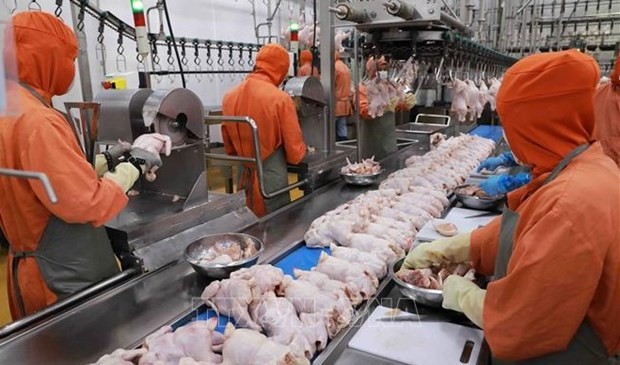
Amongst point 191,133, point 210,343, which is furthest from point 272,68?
point 210,343

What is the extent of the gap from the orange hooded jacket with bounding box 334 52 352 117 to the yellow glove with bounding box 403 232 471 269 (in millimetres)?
3852

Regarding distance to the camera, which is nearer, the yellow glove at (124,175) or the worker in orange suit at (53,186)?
the worker in orange suit at (53,186)

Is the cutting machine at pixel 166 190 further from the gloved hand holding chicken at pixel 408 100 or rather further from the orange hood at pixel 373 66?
the gloved hand holding chicken at pixel 408 100

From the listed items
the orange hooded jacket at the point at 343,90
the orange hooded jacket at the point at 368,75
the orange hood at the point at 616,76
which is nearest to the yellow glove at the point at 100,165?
the orange hooded jacket at the point at 368,75

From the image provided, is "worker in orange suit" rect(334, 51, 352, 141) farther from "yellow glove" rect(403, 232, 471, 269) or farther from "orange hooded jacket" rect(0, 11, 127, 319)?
"orange hooded jacket" rect(0, 11, 127, 319)

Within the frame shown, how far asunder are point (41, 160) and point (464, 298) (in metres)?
1.74

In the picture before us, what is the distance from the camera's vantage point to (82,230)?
1.99 meters

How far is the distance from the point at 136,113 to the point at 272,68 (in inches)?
72.1

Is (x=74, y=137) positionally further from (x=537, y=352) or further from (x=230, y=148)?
(x=230, y=148)

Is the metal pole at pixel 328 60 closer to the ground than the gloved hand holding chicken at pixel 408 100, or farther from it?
farther from it

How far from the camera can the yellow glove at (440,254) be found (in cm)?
198

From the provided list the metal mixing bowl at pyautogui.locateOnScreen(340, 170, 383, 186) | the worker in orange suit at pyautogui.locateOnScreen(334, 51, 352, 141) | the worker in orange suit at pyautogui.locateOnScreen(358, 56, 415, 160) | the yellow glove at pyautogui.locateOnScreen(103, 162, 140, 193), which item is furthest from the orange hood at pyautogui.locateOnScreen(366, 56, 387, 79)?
the yellow glove at pyautogui.locateOnScreen(103, 162, 140, 193)

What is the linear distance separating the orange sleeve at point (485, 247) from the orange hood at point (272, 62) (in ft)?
8.58

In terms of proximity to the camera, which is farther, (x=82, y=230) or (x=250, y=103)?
(x=250, y=103)
